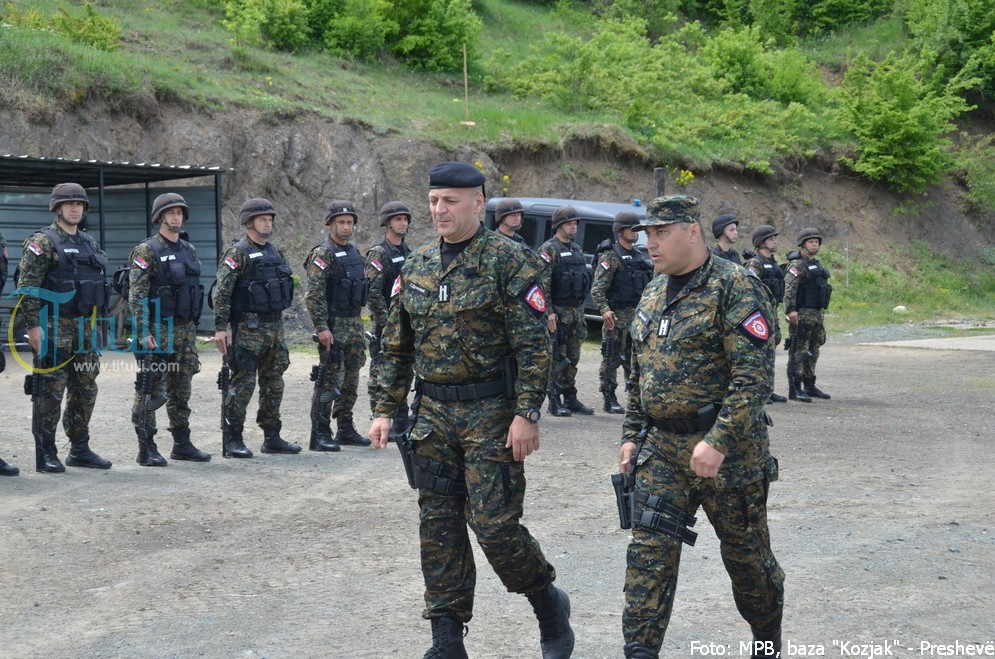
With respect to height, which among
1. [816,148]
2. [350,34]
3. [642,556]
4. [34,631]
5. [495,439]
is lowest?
[34,631]

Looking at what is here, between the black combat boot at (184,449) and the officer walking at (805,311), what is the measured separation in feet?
24.4

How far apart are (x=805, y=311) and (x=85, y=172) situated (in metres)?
11.6

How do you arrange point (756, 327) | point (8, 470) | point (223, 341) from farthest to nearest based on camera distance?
point (223, 341) < point (8, 470) < point (756, 327)

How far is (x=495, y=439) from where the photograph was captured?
4539 millimetres

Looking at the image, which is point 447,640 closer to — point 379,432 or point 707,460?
point 379,432

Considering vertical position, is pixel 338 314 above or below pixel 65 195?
below

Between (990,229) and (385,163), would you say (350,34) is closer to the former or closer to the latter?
(385,163)

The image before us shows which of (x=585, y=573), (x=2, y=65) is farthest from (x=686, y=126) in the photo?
(x=585, y=573)

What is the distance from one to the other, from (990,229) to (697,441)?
31.9 m

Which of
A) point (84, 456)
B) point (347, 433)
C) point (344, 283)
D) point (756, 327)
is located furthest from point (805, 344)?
point (756, 327)

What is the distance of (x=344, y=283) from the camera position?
10.0 m

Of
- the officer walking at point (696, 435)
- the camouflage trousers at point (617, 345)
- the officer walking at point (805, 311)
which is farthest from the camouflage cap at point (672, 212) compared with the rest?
the officer walking at point (805, 311)

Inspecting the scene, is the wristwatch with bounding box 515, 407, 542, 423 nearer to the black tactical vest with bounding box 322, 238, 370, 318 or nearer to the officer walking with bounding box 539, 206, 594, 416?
the black tactical vest with bounding box 322, 238, 370, 318

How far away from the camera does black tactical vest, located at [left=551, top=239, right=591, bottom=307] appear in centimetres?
1187
